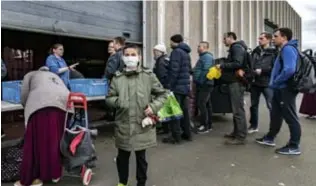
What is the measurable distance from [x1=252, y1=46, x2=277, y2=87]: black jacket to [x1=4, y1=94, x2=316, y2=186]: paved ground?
1.03 metres

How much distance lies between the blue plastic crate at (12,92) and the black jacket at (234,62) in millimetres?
3044

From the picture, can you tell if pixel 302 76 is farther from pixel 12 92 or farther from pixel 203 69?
pixel 12 92

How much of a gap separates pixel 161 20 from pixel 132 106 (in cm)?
577

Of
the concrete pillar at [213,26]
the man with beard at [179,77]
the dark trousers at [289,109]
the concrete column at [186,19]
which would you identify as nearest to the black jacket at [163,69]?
the man with beard at [179,77]

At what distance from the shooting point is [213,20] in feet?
38.2

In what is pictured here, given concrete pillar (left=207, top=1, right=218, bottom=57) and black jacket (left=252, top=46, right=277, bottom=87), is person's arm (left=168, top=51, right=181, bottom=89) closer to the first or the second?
black jacket (left=252, top=46, right=277, bottom=87)

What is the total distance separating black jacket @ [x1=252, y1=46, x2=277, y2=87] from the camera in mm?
6484

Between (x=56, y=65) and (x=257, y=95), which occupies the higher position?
(x=56, y=65)

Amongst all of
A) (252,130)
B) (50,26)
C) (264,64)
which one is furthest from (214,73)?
(50,26)

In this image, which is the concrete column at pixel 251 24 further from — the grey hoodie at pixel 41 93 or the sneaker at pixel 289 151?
the grey hoodie at pixel 41 93

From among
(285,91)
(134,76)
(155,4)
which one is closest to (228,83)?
(285,91)

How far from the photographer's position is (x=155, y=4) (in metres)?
8.86

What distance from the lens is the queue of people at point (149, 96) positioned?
12.0 feet

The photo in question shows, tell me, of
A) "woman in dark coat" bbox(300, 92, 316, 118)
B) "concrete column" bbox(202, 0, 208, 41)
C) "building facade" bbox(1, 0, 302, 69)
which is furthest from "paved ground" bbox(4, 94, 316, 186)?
"concrete column" bbox(202, 0, 208, 41)
